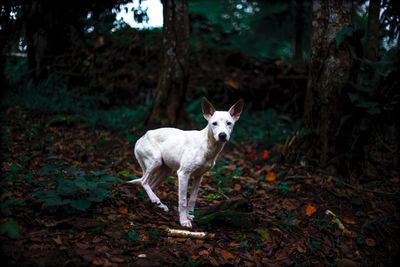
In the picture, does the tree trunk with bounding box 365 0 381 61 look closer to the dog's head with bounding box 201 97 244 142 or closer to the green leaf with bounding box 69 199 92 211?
the dog's head with bounding box 201 97 244 142

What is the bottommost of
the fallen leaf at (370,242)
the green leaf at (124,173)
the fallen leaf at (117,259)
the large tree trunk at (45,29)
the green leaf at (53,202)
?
the fallen leaf at (370,242)

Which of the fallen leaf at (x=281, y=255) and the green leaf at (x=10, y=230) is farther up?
the green leaf at (x=10, y=230)

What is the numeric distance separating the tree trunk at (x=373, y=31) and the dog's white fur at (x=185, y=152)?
417 centimetres

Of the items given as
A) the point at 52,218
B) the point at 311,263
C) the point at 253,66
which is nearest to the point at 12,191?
the point at 52,218

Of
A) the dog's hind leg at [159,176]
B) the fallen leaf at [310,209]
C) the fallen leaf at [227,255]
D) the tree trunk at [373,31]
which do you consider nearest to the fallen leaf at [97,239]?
the fallen leaf at [227,255]

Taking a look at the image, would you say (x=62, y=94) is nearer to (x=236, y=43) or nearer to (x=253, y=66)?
(x=253, y=66)

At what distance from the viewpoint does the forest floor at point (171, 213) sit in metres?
4.20

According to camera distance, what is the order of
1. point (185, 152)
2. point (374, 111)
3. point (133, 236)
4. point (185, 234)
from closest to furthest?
point (133, 236) < point (185, 234) < point (185, 152) < point (374, 111)

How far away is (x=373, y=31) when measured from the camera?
26.1ft

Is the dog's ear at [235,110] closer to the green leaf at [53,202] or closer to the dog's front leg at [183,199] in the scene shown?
the dog's front leg at [183,199]

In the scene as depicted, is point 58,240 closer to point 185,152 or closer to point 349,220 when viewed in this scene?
point 185,152

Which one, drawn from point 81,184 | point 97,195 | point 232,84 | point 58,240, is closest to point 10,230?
point 58,240

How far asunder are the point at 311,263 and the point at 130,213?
2.58 m

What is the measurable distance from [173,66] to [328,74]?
3.70 metres
